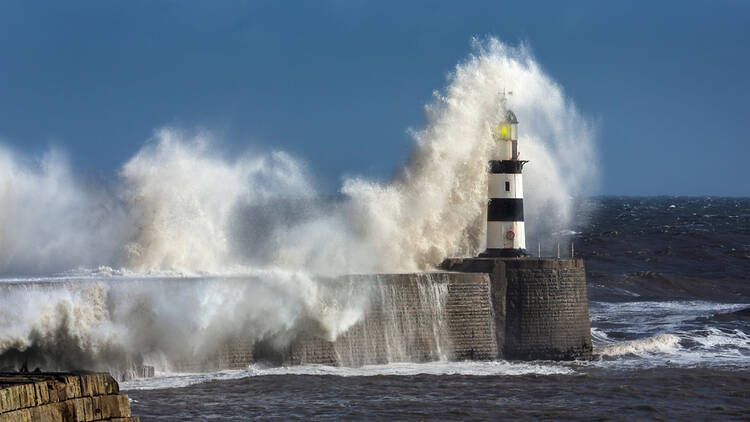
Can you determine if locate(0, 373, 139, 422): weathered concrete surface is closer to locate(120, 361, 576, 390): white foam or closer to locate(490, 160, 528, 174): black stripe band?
locate(120, 361, 576, 390): white foam

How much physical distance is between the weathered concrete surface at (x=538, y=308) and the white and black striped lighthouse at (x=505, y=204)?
3.41 ft

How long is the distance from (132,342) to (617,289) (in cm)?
1675

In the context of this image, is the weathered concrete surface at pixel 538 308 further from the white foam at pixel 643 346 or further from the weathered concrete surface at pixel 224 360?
the weathered concrete surface at pixel 224 360

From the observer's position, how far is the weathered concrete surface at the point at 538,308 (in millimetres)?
17125

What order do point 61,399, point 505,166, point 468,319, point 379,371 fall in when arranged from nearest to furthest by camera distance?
point 61,399
point 379,371
point 468,319
point 505,166

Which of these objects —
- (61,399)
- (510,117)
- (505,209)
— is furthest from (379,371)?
(61,399)

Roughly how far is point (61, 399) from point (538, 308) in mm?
11835

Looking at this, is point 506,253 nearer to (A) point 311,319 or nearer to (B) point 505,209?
(B) point 505,209

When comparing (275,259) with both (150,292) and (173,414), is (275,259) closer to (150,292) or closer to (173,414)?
(150,292)

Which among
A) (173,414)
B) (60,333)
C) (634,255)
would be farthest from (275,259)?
(634,255)

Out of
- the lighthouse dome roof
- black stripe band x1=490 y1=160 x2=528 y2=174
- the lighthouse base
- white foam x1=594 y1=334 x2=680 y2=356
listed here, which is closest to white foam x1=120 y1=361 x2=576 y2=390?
white foam x1=594 y1=334 x2=680 y2=356

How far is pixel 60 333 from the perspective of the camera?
1375cm

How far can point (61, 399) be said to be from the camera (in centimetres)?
598

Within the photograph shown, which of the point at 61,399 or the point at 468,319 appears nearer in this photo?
the point at 61,399
